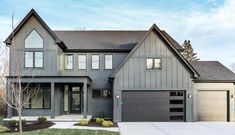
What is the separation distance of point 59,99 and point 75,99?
2.26m

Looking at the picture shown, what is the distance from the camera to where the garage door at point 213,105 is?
26562 mm

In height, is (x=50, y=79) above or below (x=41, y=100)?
above

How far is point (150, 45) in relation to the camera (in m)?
25.6

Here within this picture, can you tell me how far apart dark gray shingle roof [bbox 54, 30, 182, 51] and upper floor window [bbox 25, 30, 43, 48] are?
10.2 feet

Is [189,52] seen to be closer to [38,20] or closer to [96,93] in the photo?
[96,93]

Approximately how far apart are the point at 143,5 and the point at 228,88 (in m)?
9.54

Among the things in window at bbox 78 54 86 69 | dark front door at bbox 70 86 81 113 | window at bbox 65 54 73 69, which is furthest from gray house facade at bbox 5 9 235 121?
window at bbox 78 54 86 69

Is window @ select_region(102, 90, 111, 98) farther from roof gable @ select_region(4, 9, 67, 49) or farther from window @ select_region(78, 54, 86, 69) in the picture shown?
roof gable @ select_region(4, 9, 67, 49)

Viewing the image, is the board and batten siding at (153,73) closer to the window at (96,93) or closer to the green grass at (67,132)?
the window at (96,93)

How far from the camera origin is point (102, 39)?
30.2 meters

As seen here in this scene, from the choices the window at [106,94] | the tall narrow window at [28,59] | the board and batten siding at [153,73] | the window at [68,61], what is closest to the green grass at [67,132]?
the board and batten siding at [153,73]

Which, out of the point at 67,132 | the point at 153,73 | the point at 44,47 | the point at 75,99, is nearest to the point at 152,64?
the point at 153,73

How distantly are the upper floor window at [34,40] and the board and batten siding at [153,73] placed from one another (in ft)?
21.3

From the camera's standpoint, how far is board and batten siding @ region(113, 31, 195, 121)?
25359 mm
